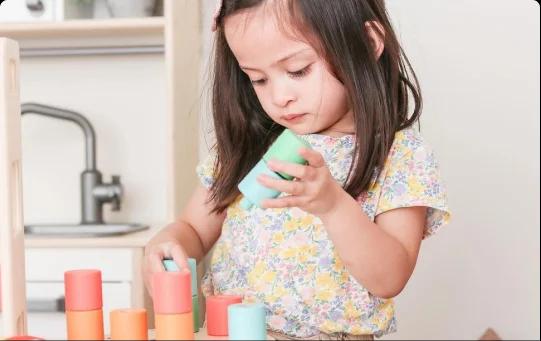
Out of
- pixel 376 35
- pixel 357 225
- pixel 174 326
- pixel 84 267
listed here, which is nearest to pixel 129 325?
pixel 174 326

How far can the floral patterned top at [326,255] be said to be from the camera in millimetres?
959

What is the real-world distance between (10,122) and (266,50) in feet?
0.93

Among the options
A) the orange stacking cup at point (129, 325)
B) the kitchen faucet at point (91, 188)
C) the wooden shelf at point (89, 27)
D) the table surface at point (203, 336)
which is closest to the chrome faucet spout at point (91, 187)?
the kitchen faucet at point (91, 188)

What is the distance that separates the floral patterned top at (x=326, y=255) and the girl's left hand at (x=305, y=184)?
0.22 m

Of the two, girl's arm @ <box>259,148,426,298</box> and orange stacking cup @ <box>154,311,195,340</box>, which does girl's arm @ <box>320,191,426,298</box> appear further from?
orange stacking cup @ <box>154,311,195,340</box>

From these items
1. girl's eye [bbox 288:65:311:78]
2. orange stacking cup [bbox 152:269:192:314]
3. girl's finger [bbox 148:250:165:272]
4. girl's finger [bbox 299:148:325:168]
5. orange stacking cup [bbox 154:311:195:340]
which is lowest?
orange stacking cup [bbox 154:311:195:340]

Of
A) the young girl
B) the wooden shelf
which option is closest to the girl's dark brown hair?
the young girl

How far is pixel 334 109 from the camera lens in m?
0.95

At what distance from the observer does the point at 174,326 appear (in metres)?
0.63

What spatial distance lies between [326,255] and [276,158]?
1.04 feet

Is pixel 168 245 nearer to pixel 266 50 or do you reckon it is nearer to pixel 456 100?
pixel 266 50

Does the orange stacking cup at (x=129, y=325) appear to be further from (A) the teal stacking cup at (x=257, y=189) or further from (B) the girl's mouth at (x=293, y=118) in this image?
(B) the girl's mouth at (x=293, y=118)

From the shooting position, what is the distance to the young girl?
892 millimetres

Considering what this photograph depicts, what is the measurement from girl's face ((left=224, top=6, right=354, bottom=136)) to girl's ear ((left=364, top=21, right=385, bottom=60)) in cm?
Answer: 7
